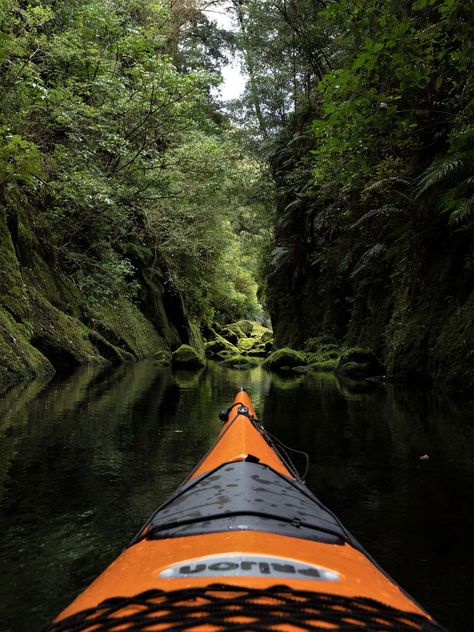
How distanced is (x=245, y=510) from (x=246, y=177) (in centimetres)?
1448

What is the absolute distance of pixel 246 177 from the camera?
49.0 ft

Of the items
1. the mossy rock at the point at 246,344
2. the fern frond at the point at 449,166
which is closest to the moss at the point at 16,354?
the fern frond at the point at 449,166

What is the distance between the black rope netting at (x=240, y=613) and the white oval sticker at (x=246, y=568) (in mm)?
74

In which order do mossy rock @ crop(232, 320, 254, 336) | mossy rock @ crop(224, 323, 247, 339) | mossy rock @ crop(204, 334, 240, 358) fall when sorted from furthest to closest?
mossy rock @ crop(232, 320, 254, 336) < mossy rock @ crop(224, 323, 247, 339) < mossy rock @ crop(204, 334, 240, 358)

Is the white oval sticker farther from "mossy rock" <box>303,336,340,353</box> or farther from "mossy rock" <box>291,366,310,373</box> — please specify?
"mossy rock" <box>303,336,340,353</box>

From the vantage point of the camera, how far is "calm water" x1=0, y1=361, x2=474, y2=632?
6.57 ft

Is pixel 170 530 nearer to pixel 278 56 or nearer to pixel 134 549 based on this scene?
pixel 134 549

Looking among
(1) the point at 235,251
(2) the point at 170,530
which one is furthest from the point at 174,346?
(2) the point at 170,530

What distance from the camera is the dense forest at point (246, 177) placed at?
18.2 feet

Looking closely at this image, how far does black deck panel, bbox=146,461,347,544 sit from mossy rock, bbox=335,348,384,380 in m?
9.41

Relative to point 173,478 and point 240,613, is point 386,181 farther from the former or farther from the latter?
point 240,613

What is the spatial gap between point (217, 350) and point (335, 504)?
2037 cm

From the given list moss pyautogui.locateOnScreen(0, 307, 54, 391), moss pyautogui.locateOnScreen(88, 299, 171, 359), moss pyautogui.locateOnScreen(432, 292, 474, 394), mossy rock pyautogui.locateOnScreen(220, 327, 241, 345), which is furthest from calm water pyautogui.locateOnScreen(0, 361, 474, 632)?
mossy rock pyautogui.locateOnScreen(220, 327, 241, 345)

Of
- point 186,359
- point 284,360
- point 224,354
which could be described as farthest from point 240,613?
point 224,354
